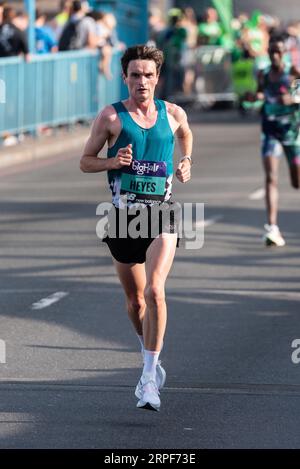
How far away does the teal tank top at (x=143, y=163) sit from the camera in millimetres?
8445

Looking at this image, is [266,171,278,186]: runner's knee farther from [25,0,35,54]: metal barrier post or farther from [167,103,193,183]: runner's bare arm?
[25,0,35,54]: metal barrier post

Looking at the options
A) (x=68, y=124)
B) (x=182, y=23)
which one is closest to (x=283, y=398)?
(x=68, y=124)

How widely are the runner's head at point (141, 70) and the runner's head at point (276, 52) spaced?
243 inches

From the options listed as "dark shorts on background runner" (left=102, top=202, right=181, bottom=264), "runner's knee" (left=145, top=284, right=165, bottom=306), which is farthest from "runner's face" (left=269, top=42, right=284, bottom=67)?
"runner's knee" (left=145, top=284, right=165, bottom=306)

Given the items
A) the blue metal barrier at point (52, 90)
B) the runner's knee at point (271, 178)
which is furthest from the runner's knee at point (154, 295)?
the blue metal barrier at point (52, 90)

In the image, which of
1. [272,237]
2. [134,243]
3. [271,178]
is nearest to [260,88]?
[271,178]

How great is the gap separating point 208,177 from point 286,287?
27.7ft

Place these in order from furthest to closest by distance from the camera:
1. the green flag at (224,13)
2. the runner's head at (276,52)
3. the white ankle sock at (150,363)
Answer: the green flag at (224,13) < the runner's head at (276,52) < the white ankle sock at (150,363)

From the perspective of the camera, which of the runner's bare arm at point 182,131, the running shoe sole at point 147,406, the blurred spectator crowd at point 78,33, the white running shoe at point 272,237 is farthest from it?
the blurred spectator crowd at point 78,33

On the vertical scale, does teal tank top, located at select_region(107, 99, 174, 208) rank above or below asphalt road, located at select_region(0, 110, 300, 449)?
above

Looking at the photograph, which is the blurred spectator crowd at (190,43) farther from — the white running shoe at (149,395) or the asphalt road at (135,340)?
the white running shoe at (149,395)

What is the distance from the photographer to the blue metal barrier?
22.5 meters

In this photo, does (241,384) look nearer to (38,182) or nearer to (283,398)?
(283,398)

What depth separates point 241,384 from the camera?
884cm
